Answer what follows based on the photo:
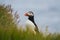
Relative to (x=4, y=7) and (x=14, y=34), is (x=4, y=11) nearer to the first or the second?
(x=4, y=7)

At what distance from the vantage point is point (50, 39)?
7.77 meters

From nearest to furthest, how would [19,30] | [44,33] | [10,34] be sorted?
[10,34] < [19,30] < [44,33]

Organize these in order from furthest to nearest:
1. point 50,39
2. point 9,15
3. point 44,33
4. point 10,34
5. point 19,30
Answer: point 9,15 < point 44,33 < point 50,39 < point 19,30 < point 10,34

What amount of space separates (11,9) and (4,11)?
30cm

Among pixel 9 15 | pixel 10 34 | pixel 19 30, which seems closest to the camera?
pixel 10 34

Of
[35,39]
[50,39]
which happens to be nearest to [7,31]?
[35,39]

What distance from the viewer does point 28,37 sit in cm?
669

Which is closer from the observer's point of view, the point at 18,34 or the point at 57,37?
the point at 18,34

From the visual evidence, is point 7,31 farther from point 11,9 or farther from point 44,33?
point 11,9

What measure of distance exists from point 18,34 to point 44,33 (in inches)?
75.1

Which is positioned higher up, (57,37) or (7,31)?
(7,31)

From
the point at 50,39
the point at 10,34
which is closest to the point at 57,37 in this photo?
the point at 50,39

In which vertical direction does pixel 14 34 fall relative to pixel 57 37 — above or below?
above

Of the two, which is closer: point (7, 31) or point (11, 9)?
point (7, 31)
